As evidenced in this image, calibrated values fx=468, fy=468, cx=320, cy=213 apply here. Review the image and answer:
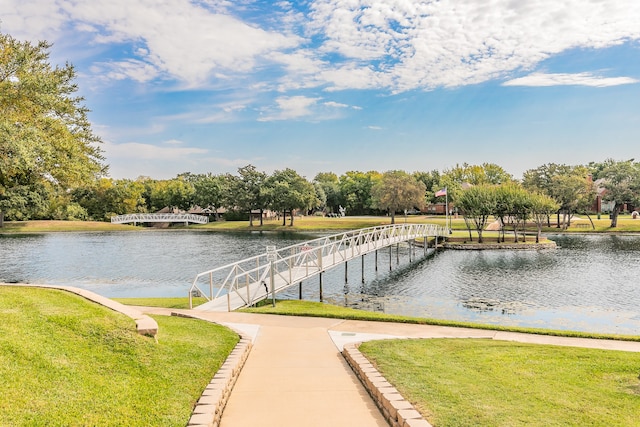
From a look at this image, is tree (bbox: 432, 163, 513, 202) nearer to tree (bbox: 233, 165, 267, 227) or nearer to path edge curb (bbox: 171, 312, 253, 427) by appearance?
tree (bbox: 233, 165, 267, 227)

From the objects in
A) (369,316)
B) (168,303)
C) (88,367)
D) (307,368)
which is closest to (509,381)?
(307,368)

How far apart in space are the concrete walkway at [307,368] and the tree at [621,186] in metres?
60.2

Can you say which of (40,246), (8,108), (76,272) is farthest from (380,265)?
(40,246)

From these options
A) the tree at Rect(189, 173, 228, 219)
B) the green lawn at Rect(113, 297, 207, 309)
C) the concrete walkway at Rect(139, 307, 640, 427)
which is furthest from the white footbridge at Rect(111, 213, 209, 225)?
the concrete walkway at Rect(139, 307, 640, 427)

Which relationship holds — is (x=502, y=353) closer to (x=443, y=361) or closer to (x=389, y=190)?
(x=443, y=361)

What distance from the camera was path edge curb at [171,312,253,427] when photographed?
18.0 ft

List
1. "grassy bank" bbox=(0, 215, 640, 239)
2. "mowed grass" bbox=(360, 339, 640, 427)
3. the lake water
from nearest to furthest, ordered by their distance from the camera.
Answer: "mowed grass" bbox=(360, 339, 640, 427) → the lake water → "grassy bank" bbox=(0, 215, 640, 239)

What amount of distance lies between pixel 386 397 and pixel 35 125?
18802mm

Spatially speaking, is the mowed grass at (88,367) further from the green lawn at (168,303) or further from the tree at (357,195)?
the tree at (357,195)

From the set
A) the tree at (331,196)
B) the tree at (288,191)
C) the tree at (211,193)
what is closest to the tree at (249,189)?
the tree at (288,191)

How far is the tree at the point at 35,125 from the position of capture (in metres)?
15.9

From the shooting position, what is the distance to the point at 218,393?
20.7 ft

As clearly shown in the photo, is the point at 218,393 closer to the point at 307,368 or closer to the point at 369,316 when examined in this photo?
the point at 307,368

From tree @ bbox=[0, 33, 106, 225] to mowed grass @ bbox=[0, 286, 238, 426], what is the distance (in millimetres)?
8773
